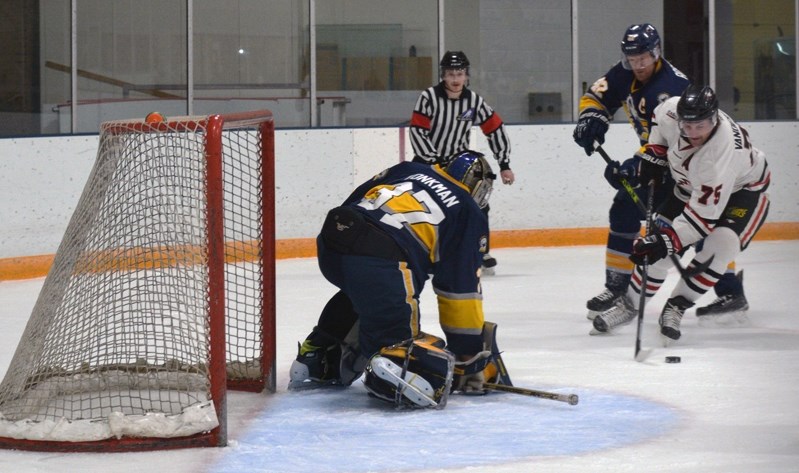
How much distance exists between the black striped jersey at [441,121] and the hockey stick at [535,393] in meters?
2.98

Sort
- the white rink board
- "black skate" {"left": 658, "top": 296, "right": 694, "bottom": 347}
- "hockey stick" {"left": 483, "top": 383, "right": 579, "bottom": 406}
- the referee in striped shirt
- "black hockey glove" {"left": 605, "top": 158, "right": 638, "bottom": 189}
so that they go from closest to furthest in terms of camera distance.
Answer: "hockey stick" {"left": 483, "top": 383, "right": 579, "bottom": 406}
"black skate" {"left": 658, "top": 296, "right": 694, "bottom": 347}
"black hockey glove" {"left": 605, "top": 158, "right": 638, "bottom": 189}
the white rink board
the referee in striped shirt

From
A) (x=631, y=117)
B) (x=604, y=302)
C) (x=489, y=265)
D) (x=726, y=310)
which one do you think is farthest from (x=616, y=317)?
(x=489, y=265)

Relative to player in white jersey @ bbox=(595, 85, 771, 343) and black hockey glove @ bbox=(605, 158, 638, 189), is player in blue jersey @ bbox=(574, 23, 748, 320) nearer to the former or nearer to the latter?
black hockey glove @ bbox=(605, 158, 638, 189)

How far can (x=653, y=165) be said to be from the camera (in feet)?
14.1

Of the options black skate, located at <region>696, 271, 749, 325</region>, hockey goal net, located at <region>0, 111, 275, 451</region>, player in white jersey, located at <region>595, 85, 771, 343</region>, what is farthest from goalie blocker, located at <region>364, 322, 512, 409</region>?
black skate, located at <region>696, 271, 749, 325</region>

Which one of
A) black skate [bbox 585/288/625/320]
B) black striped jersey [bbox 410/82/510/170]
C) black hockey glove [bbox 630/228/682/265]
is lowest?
black skate [bbox 585/288/625/320]

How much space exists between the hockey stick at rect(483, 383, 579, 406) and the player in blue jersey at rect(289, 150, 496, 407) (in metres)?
0.05

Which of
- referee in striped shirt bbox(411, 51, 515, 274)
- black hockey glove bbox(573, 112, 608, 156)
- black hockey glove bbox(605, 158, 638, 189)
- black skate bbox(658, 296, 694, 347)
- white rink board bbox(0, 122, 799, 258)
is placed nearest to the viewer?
black skate bbox(658, 296, 694, 347)

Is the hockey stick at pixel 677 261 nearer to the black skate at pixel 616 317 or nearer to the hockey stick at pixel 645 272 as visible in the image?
the hockey stick at pixel 645 272

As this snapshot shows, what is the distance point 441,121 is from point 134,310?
3.43 metres

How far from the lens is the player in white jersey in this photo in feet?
13.2

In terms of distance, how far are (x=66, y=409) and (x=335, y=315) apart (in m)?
0.82

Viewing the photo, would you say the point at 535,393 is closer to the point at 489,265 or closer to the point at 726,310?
the point at 726,310

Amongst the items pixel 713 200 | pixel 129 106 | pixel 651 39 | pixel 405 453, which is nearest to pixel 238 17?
pixel 129 106
